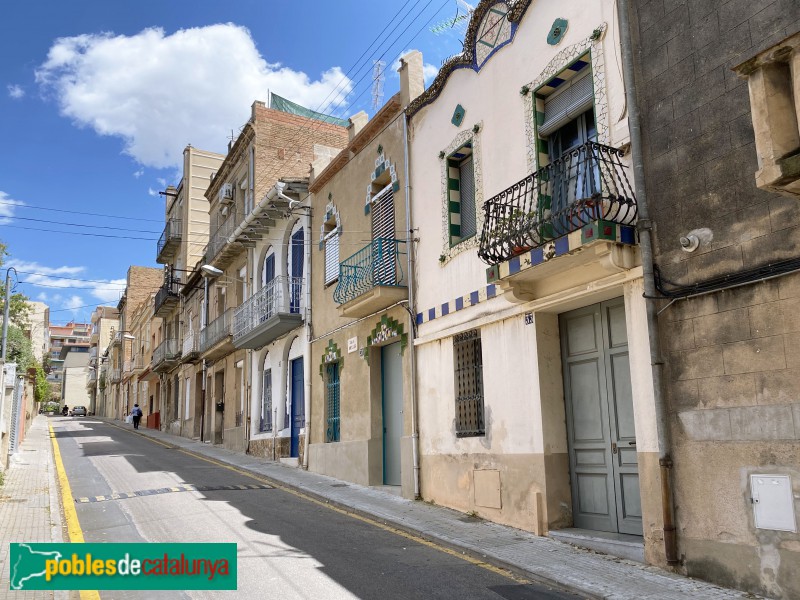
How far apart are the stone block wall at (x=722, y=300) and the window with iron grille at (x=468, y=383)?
3.89 meters

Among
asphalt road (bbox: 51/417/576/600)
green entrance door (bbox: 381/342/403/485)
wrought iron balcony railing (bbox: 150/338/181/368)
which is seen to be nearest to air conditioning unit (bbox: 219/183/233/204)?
wrought iron balcony railing (bbox: 150/338/181/368)

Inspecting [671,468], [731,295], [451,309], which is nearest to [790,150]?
[731,295]

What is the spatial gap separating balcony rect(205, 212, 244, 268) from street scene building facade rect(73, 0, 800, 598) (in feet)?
27.1

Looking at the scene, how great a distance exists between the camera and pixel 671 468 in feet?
22.9

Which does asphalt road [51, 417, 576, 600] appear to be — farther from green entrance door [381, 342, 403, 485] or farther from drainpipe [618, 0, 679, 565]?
green entrance door [381, 342, 403, 485]

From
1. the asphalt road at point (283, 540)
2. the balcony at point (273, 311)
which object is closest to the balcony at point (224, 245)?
the balcony at point (273, 311)

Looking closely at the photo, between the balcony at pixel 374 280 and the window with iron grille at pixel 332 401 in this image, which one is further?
the window with iron grille at pixel 332 401

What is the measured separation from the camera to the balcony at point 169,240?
120 feet

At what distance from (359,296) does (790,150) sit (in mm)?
8942

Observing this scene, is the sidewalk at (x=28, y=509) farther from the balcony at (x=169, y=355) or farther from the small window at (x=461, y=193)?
the balcony at (x=169, y=355)

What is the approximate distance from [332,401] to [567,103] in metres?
9.36

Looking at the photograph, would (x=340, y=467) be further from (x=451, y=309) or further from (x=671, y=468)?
(x=671, y=468)

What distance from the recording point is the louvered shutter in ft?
29.3

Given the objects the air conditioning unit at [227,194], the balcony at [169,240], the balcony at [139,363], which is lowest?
the balcony at [139,363]
